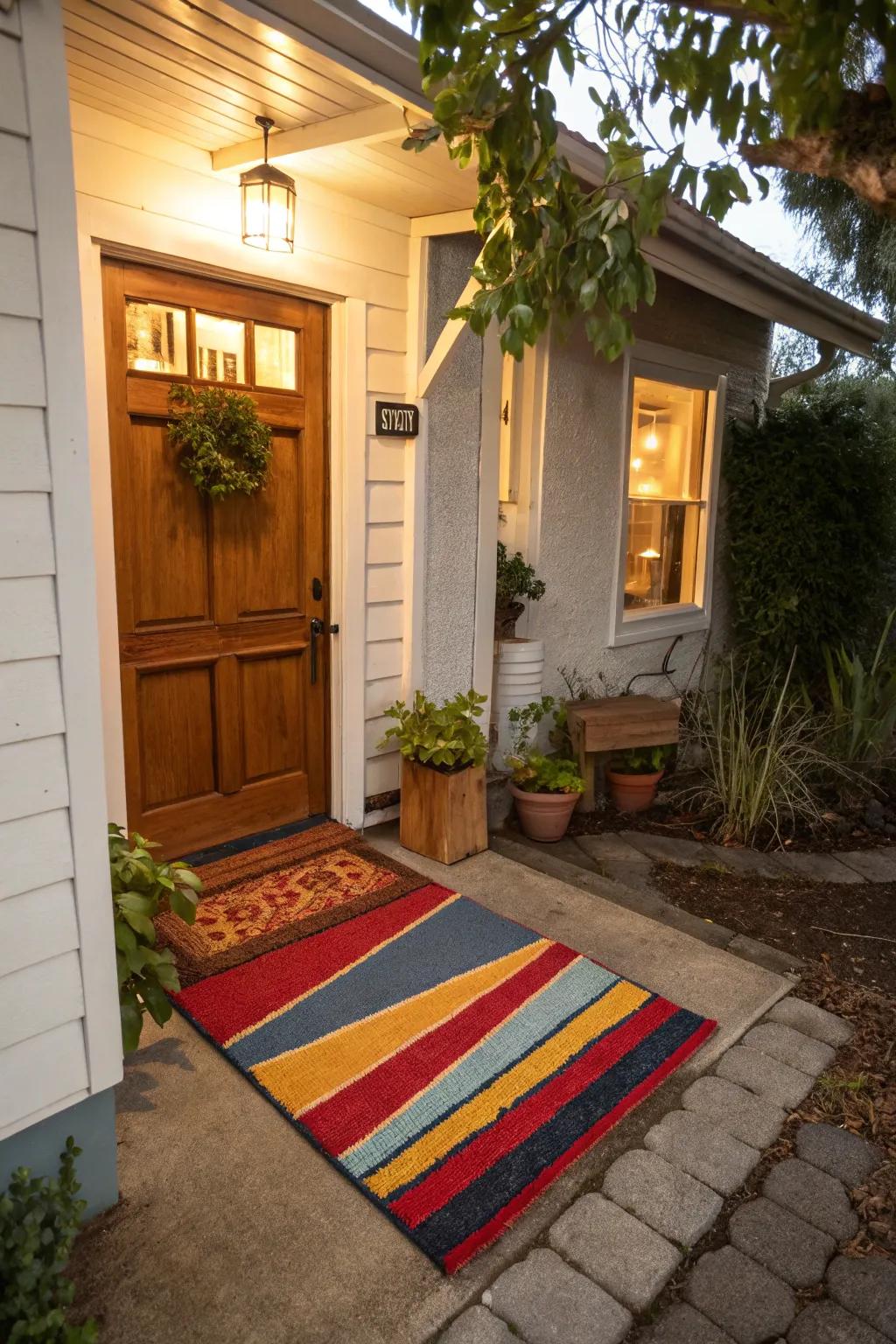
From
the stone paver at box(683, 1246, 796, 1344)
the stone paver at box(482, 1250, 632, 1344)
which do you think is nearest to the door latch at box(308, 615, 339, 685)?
the stone paver at box(482, 1250, 632, 1344)

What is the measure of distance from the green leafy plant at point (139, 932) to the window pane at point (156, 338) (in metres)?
1.71

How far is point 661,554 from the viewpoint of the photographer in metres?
5.61

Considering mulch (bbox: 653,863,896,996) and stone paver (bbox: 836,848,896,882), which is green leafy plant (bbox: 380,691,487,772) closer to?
mulch (bbox: 653,863,896,996)

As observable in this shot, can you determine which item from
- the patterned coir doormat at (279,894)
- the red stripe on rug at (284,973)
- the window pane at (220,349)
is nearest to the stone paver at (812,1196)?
the red stripe on rug at (284,973)

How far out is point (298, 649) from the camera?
362cm

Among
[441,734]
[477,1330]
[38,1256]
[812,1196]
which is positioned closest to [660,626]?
[441,734]

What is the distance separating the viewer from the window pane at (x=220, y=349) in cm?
313

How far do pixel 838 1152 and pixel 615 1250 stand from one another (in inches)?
26.4

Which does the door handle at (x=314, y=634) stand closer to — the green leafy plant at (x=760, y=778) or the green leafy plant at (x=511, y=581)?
the green leafy plant at (x=511, y=581)

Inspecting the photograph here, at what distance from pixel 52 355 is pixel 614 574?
3.81 metres

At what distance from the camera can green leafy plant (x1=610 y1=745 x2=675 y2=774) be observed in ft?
15.0

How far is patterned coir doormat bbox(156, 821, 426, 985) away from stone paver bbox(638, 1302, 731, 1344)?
1.60 m

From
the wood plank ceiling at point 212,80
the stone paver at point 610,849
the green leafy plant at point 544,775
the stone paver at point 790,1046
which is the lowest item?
the stone paver at point 610,849

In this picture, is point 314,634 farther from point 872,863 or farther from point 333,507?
point 872,863
